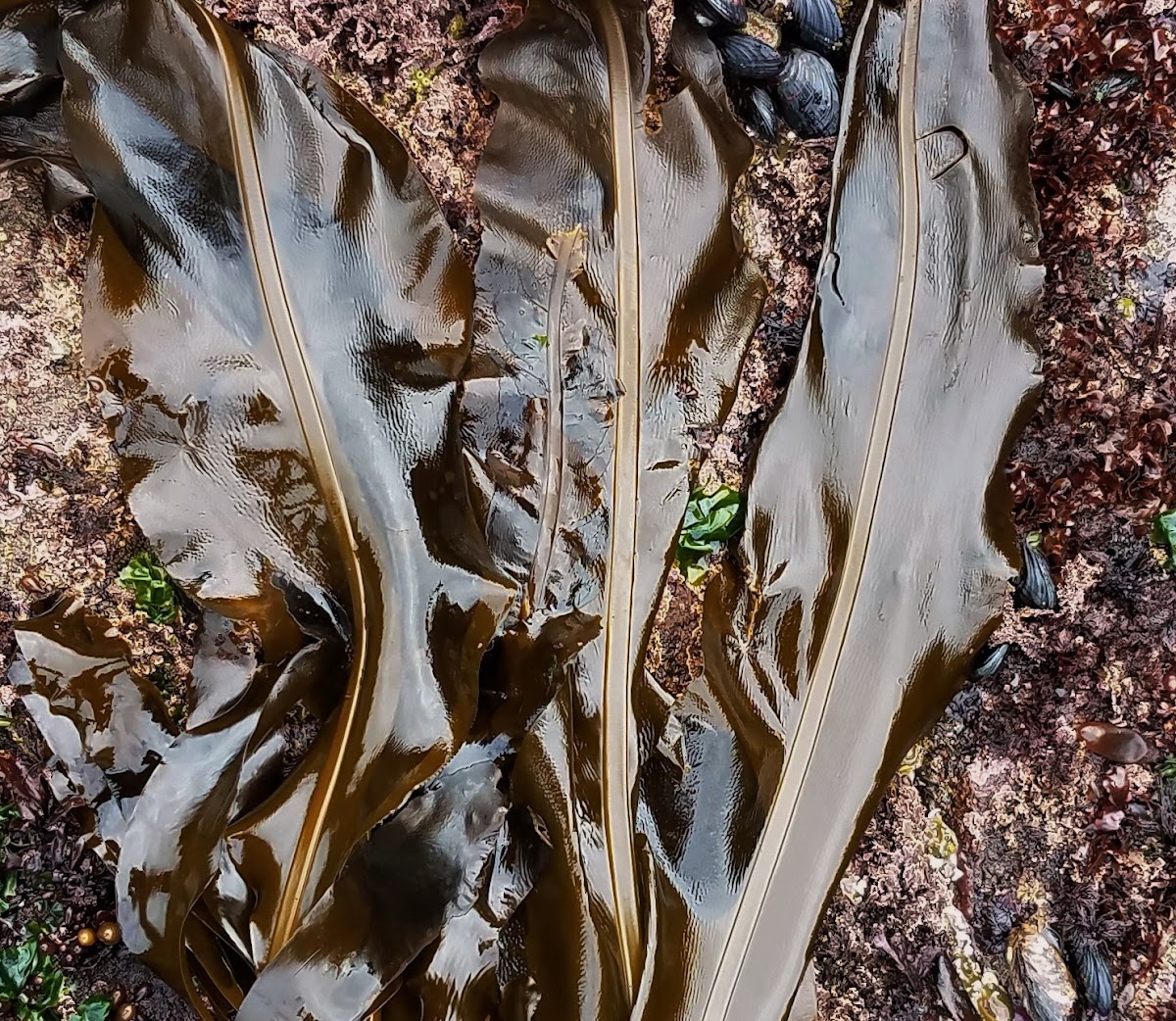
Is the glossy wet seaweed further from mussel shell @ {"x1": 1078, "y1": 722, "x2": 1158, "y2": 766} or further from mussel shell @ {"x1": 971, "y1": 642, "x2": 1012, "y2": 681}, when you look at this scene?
mussel shell @ {"x1": 1078, "y1": 722, "x2": 1158, "y2": 766}

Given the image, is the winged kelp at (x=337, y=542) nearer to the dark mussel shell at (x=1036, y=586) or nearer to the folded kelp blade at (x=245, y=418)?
the folded kelp blade at (x=245, y=418)

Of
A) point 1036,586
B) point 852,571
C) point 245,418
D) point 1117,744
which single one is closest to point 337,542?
point 245,418

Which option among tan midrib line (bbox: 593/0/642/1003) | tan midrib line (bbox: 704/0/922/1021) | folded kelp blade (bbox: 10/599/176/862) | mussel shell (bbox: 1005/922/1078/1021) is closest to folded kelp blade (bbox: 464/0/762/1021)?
tan midrib line (bbox: 593/0/642/1003)

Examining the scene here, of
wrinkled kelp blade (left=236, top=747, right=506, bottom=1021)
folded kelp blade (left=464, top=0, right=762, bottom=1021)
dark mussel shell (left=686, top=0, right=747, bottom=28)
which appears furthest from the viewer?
dark mussel shell (left=686, top=0, right=747, bottom=28)

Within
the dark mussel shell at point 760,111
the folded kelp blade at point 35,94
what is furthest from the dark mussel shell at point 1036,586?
the folded kelp blade at point 35,94

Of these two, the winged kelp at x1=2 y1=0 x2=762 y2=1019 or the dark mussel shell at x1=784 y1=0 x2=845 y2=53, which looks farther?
the dark mussel shell at x1=784 y1=0 x2=845 y2=53

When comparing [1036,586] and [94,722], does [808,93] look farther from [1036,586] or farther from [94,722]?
[94,722]

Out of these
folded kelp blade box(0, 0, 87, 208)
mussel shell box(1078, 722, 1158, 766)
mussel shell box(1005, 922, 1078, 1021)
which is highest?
folded kelp blade box(0, 0, 87, 208)
